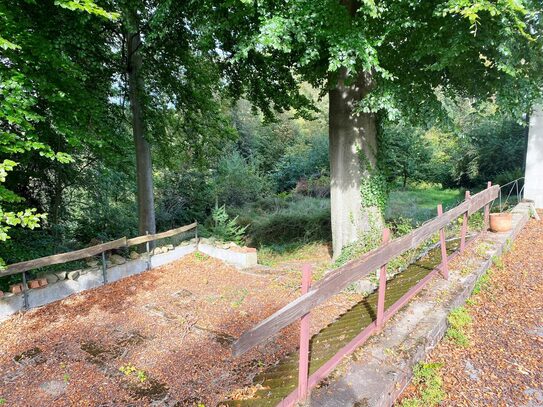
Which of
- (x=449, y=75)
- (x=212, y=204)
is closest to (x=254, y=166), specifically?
(x=212, y=204)

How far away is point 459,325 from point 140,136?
8043 mm

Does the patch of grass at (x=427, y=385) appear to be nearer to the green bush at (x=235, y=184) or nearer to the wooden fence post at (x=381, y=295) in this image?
the wooden fence post at (x=381, y=295)

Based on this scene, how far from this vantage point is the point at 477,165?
16.7 meters

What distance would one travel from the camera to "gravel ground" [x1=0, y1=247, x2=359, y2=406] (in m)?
3.54

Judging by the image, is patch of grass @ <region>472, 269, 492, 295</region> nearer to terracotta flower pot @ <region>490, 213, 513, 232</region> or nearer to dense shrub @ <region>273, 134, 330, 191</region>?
terracotta flower pot @ <region>490, 213, 513, 232</region>

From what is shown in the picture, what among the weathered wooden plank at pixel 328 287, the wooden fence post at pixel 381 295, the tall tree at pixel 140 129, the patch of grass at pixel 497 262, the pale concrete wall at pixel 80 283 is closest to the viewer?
the weathered wooden plank at pixel 328 287

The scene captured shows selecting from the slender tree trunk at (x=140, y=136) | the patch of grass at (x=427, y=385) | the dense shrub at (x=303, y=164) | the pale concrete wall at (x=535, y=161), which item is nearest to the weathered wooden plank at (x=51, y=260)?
the slender tree trunk at (x=140, y=136)

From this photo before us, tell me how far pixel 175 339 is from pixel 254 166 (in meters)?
13.7

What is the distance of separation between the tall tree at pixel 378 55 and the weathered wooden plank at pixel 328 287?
2.37m

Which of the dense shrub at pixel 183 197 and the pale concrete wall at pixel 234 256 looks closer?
the pale concrete wall at pixel 234 256

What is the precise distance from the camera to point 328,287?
272 cm

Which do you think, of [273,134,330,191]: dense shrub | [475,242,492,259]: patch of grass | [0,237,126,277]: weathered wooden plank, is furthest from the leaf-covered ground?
[273,134,330,191]: dense shrub

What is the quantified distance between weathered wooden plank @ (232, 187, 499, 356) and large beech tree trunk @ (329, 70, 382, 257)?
2.72m

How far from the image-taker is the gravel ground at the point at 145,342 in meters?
3.54
